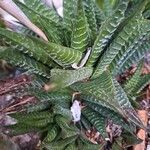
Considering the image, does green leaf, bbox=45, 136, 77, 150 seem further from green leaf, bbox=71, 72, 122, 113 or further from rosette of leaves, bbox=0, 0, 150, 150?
green leaf, bbox=71, 72, 122, 113

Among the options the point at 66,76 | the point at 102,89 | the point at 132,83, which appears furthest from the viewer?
the point at 132,83

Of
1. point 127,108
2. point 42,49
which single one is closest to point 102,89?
point 127,108

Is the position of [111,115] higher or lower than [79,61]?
lower

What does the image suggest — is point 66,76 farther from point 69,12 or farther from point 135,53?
point 135,53

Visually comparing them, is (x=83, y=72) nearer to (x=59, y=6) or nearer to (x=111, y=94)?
(x=111, y=94)

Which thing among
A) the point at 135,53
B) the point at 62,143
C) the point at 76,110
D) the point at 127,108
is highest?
the point at 135,53

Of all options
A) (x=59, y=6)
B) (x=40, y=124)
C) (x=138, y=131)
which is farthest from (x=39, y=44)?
(x=59, y=6)

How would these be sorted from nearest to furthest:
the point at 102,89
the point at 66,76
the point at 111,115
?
the point at 66,76
the point at 102,89
the point at 111,115

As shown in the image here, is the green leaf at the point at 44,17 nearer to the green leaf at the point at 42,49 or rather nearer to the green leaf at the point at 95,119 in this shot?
the green leaf at the point at 42,49
